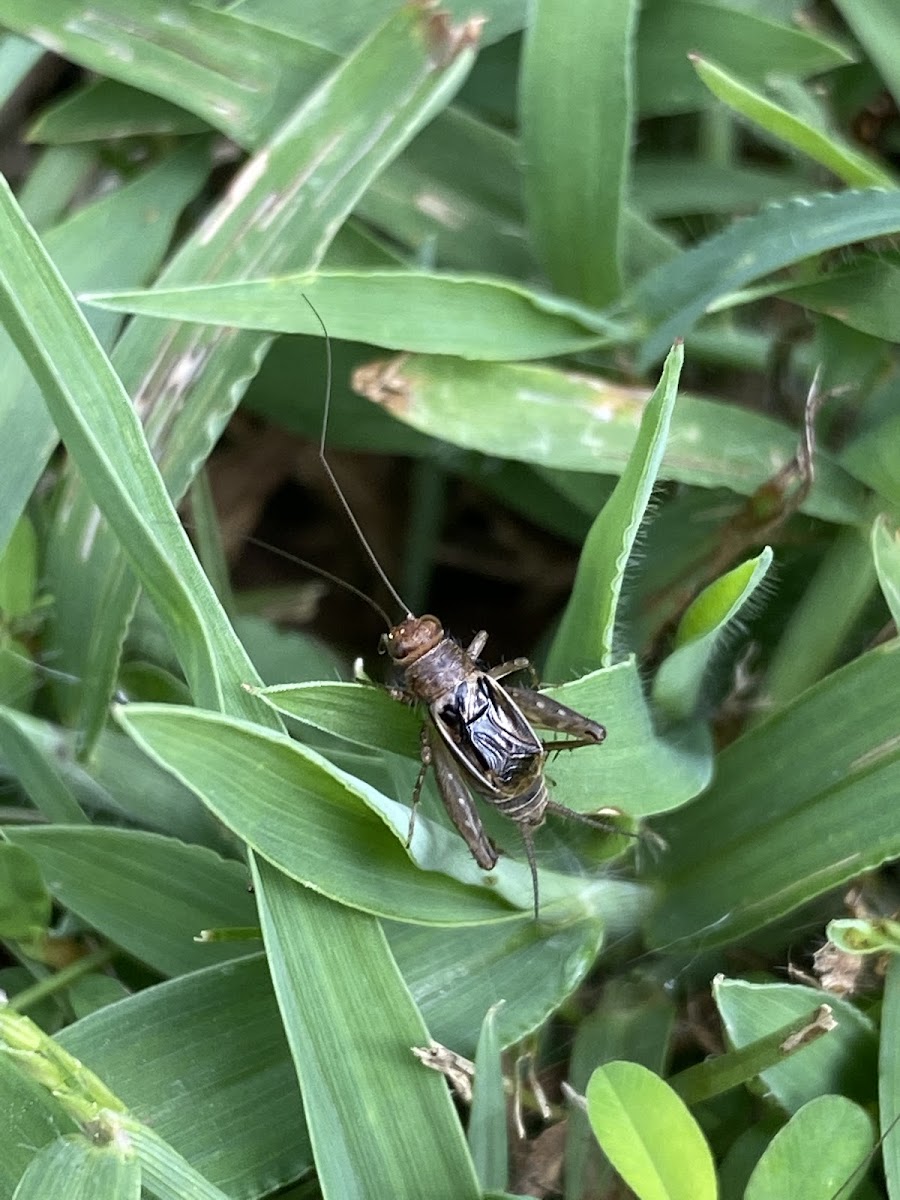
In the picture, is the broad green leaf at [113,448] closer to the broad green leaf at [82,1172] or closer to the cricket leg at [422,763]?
the cricket leg at [422,763]

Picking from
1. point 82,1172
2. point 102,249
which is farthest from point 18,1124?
point 102,249

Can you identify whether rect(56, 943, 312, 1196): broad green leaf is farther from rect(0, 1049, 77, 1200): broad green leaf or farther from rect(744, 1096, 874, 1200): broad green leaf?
rect(744, 1096, 874, 1200): broad green leaf

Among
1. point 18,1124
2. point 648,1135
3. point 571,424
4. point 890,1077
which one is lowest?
point 890,1077

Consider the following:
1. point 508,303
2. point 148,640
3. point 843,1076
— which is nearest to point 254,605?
point 148,640

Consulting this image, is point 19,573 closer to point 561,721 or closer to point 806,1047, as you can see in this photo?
point 561,721

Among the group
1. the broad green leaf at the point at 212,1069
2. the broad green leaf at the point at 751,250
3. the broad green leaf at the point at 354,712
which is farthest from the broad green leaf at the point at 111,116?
the broad green leaf at the point at 212,1069

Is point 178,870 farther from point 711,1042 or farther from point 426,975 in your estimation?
point 711,1042

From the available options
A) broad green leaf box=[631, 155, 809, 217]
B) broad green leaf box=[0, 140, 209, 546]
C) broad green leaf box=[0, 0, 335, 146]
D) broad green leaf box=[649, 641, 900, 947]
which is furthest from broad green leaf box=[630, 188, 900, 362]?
broad green leaf box=[0, 140, 209, 546]
